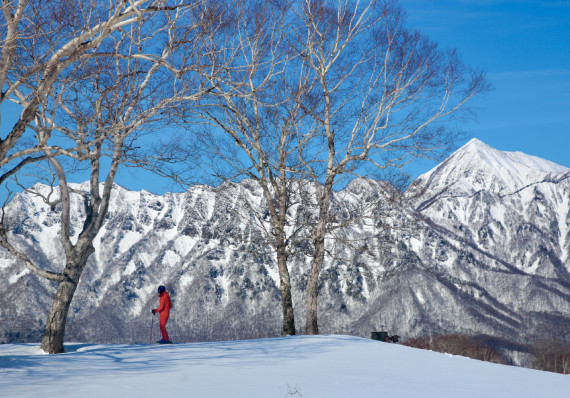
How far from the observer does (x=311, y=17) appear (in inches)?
610

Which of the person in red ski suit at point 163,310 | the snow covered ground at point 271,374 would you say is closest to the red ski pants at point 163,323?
the person in red ski suit at point 163,310

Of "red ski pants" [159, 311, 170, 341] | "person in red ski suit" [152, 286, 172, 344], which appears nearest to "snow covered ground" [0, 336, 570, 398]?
"red ski pants" [159, 311, 170, 341]

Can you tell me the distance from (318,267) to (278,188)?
2.65m

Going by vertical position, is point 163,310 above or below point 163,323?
above

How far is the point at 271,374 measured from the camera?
7.29m

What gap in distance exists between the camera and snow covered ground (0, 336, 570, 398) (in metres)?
6.23

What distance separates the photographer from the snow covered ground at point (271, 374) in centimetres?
623

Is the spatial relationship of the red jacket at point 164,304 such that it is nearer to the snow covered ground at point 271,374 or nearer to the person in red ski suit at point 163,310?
the person in red ski suit at point 163,310

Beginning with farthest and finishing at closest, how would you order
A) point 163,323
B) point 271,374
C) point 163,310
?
point 163,310, point 163,323, point 271,374

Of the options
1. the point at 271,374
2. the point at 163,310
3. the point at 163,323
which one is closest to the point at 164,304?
the point at 163,310

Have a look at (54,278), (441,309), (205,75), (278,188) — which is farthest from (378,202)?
(441,309)

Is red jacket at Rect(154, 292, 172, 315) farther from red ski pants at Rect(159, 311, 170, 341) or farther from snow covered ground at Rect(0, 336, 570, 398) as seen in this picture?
snow covered ground at Rect(0, 336, 570, 398)

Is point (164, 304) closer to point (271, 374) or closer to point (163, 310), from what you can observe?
point (163, 310)

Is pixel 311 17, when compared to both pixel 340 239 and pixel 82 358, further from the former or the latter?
pixel 82 358
